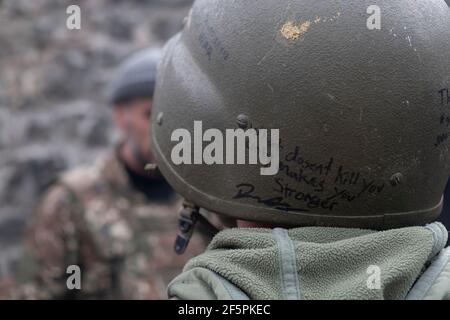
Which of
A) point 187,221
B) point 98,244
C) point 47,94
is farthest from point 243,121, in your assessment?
point 47,94

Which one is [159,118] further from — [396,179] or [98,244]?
[98,244]

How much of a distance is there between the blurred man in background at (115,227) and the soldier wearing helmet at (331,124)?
6.03 feet

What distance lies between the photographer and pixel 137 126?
330cm

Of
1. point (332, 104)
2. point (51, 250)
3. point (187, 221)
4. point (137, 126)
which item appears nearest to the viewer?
point (332, 104)

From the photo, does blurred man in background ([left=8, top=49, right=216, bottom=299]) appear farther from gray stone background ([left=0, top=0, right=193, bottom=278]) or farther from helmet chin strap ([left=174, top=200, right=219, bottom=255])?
helmet chin strap ([left=174, top=200, right=219, bottom=255])

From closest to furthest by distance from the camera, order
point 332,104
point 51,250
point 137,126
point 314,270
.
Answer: point 314,270 → point 332,104 → point 51,250 → point 137,126

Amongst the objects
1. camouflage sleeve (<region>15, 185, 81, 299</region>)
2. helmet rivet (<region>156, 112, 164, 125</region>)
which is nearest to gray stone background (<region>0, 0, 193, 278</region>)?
camouflage sleeve (<region>15, 185, 81, 299</region>)

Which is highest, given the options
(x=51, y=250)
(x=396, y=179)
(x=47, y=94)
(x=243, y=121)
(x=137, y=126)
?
(x=243, y=121)

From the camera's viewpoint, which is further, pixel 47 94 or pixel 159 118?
pixel 47 94

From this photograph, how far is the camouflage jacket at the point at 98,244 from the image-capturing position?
3141 mm

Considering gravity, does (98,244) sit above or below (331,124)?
below

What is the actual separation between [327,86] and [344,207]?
0.22 meters

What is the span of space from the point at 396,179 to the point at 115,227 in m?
2.12

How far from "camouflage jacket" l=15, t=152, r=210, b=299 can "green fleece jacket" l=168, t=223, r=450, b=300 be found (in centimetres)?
196
